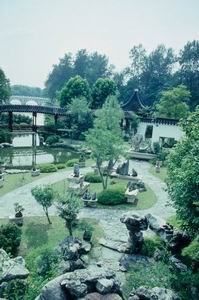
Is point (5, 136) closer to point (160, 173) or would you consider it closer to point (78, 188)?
point (160, 173)

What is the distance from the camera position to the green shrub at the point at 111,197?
19711 mm

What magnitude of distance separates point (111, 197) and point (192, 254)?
762cm

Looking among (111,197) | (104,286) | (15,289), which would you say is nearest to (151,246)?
(104,286)

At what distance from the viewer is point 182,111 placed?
42.3 meters

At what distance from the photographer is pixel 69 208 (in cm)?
1412

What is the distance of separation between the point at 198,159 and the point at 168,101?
109 feet

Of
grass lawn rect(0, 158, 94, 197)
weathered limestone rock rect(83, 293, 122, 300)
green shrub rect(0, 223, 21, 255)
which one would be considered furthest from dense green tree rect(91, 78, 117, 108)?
weathered limestone rock rect(83, 293, 122, 300)

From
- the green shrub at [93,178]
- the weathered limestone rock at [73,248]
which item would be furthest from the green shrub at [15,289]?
the green shrub at [93,178]

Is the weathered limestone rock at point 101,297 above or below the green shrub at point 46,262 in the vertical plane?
above

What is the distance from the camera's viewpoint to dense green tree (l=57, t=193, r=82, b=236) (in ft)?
46.3

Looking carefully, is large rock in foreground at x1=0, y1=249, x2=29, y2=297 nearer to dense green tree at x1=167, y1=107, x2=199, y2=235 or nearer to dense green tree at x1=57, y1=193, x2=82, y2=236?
dense green tree at x1=57, y1=193, x2=82, y2=236

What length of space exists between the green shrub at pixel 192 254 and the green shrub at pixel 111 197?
6848 millimetres

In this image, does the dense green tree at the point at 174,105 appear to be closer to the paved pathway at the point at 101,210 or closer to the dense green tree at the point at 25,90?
the paved pathway at the point at 101,210

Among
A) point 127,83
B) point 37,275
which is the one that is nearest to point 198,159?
point 37,275
